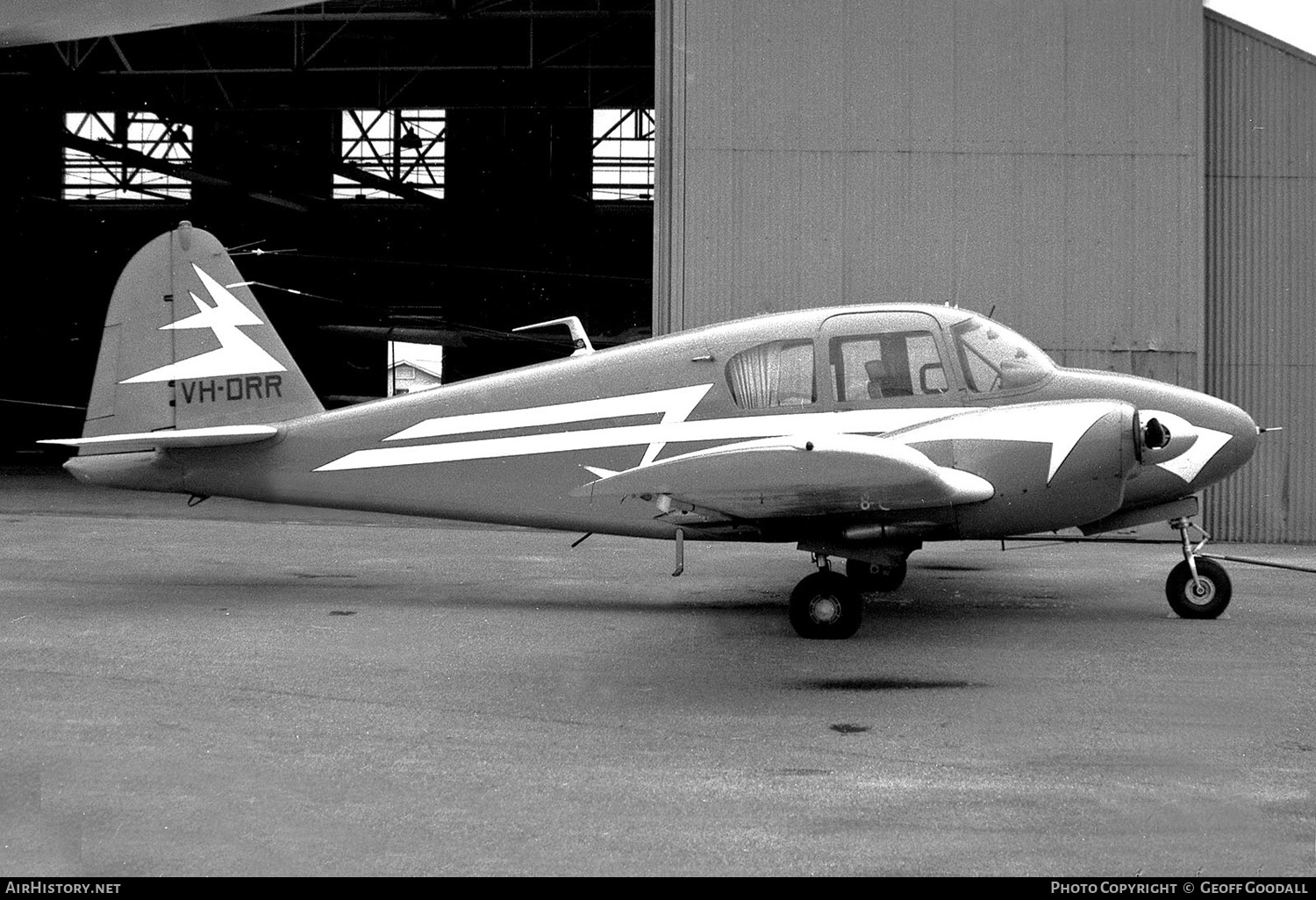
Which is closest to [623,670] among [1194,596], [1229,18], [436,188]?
[1194,596]

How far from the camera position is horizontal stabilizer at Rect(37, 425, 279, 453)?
9555 mm

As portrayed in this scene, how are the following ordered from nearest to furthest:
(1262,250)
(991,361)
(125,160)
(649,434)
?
Result: (991,361) < (649,434) < (1262,250) < (125,160)

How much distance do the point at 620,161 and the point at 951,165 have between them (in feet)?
78.2

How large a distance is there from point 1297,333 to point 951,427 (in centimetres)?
807

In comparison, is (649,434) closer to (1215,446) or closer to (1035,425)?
(1035,425)

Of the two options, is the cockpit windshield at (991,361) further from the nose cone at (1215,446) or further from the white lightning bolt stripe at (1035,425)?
the nose cone at (1215,446)

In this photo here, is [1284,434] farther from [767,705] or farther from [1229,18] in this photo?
[767,705]

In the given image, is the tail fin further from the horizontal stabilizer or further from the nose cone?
the nose cone

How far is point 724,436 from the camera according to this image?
900 centimetres

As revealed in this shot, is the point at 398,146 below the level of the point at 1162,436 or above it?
above

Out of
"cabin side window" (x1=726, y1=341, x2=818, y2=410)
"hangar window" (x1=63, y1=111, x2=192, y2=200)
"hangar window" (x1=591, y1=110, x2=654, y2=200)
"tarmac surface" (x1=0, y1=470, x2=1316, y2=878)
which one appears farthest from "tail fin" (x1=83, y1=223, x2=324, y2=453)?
"hangar window" (x1=591, y1=110, x2=654, y2=200)

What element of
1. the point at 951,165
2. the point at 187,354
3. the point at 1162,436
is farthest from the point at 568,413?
the point at 951,165

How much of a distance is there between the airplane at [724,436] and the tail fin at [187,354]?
0.05 feet

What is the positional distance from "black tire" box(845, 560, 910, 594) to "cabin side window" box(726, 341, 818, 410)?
151 cm
